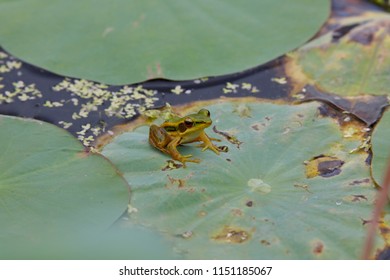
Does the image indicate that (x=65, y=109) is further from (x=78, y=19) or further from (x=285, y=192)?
(x=285, y=192)

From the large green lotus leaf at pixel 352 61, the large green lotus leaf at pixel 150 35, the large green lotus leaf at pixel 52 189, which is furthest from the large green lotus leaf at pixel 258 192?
the large green lotus leaf at pixel 150 35

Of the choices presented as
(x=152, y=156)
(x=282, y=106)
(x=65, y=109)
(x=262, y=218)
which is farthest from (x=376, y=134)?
(x=65, y=109)

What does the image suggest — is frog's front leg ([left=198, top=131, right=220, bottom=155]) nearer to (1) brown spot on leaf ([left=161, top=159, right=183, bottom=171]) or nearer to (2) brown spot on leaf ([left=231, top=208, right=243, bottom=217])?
(1) brown spot on leaf ([left=161, top=159, right=183, bottom=171])

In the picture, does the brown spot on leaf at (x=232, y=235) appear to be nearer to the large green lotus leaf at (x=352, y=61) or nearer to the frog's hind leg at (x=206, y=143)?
the frog's hind leg at (x=206, y=143)

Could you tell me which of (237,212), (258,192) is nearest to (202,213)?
(237,212)

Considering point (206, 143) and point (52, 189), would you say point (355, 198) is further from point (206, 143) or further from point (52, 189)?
point (52, 189)

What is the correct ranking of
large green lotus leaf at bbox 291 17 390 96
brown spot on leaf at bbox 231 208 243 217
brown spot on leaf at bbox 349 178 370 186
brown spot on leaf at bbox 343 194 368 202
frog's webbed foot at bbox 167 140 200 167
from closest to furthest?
1. brown spot on leaf at bbox 231 208 243 217
2. brown spot on leaf at bbox 343 194 368 202
3. brown spot on leaf at bbox 349 178 370 186
4. frog's webbed foot at bbox 167 140 200 167
5. large green lotus leaf at bbox 291 17 390 96

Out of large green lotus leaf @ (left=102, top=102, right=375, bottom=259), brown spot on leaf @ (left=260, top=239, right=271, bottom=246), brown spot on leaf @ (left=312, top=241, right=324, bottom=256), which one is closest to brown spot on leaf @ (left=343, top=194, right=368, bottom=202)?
large green lotus leaf @ (left=102, top=102, right=375, bottom=259)
